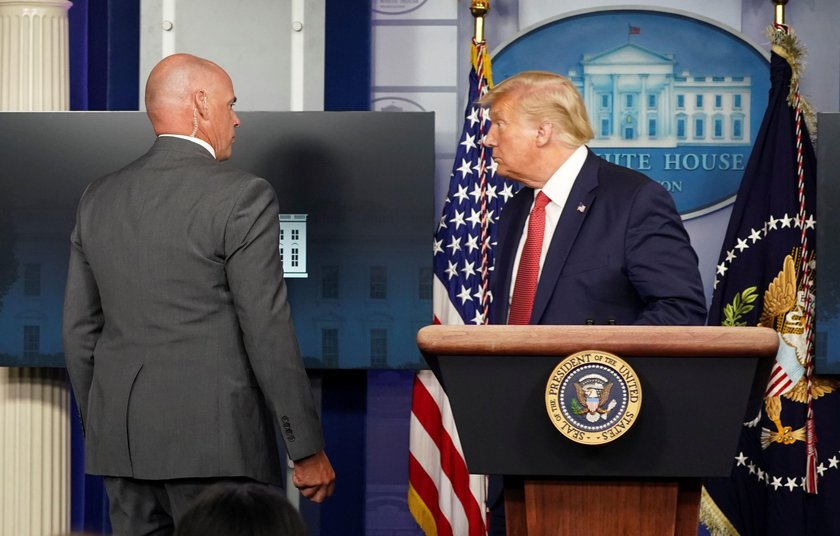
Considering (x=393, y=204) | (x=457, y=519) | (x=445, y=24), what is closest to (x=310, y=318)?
(x=393, y=204)

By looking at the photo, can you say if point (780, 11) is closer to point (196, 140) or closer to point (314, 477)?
point (196, 140)

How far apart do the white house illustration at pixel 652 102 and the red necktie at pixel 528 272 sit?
1.78m

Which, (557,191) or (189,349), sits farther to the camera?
(557,191)

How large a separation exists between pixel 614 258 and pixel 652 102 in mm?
2028

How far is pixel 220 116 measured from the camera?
2.79 meters

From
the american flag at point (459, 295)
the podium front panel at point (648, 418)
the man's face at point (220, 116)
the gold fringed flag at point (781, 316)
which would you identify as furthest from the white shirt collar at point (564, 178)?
the gold fringed flag at point (781, 316)

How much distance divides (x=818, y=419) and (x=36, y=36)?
10.5 feet

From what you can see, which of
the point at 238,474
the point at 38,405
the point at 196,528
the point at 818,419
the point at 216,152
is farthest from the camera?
the point at 38,405

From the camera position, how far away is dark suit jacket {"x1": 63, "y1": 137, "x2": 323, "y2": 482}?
8.41ft

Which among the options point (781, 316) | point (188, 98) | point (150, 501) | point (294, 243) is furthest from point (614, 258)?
point (294, 243)

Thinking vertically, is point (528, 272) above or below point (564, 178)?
below

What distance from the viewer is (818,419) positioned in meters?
4.14

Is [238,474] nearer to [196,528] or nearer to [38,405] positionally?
[196,528]

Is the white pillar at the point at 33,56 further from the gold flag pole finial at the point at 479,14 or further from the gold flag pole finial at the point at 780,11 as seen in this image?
the gold flag pole finial at the point at 780,11
